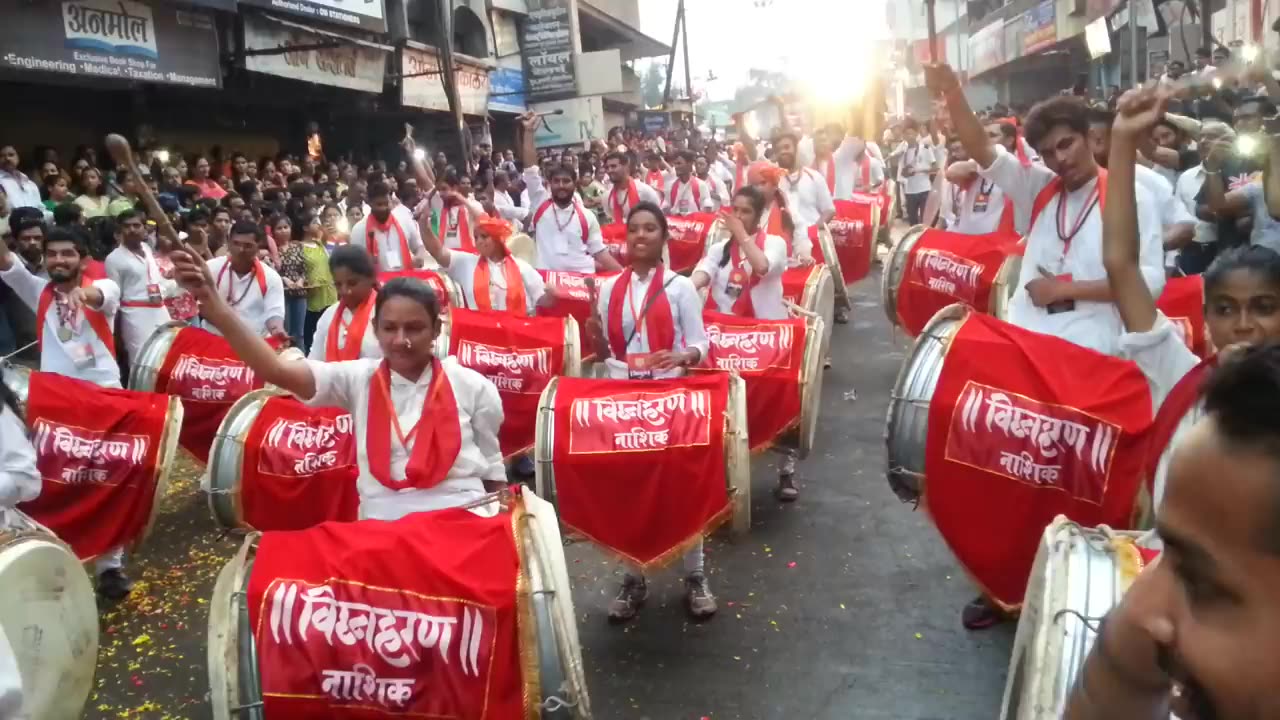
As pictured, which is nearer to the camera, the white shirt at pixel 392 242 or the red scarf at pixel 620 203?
the white shirt at pixel 392 242

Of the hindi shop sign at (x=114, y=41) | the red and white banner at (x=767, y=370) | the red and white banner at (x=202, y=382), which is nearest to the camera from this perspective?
the red and white banner at (x=767, y=370)

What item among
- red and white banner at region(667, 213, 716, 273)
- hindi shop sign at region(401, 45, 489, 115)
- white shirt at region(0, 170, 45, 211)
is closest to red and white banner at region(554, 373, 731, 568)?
white shirt at region(0, 170, 45, 211)

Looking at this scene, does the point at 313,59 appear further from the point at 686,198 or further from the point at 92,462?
the point at 92,462

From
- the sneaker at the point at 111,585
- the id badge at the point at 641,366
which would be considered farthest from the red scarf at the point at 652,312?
the sneaker at the point at 111,585

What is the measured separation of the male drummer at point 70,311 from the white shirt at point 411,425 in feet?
9.53

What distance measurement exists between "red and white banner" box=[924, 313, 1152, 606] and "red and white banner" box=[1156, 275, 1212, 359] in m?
1.46

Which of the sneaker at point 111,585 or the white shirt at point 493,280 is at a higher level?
the white shirt at point 493,280

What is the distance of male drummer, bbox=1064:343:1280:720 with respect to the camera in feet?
2.90

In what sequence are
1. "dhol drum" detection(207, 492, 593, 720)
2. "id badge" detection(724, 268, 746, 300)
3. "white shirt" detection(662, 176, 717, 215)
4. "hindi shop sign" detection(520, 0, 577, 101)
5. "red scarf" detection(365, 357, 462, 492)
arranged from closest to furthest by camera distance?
"dhol drum" detection(207, 492, 593, 720) < "red scarf" detection(365, 357, 462, 492) < "id badge" detection(724, 268, 746, 300) < "white shirt" detection(662, 176, 717, 215) < "hindi shop sign" detection(520, 0, 577, 101)

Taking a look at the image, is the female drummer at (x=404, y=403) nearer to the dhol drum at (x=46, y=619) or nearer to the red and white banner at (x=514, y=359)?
the dhol drum at (x=46, y=619)

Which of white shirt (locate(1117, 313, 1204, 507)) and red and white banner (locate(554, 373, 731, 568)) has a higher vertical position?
white shirt (locate(1117, 313, 1204, 507))

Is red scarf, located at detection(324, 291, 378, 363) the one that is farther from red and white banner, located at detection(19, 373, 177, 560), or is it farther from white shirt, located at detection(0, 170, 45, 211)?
white shirt, located at detection(0, 170, 45, 211)

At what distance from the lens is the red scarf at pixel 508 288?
724 centimetres

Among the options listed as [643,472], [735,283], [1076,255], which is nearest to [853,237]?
[735,283]
